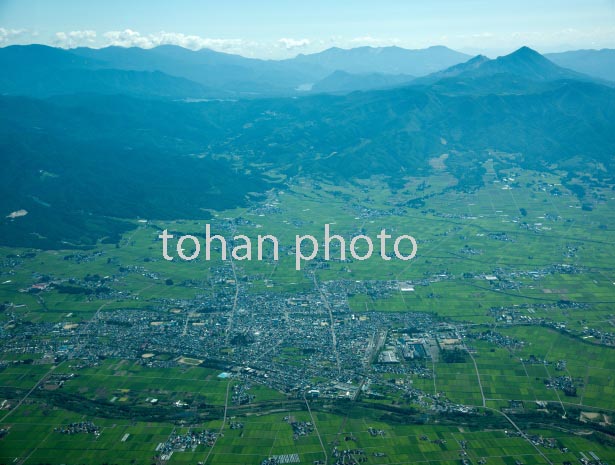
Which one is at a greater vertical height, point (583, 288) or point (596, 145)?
point (596, 145)

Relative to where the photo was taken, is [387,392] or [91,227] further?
[91,227]

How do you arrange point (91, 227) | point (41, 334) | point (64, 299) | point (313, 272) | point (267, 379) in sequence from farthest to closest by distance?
point (91, 227)
point (313, 272)
point (64, 299)
point (41, 334)
point (267, 379)

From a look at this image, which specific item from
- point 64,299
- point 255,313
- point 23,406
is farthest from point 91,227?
point 23,406

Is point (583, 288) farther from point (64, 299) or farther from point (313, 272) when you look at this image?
point (64, 299)

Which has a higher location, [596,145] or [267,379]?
[596,145]

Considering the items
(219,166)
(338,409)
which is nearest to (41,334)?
(338,409)

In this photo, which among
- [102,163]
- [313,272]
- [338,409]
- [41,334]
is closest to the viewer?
[338,409]

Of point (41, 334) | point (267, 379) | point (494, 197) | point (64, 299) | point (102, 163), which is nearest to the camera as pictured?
point (267, 379)

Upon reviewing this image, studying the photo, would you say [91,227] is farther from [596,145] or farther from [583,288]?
[596,145]

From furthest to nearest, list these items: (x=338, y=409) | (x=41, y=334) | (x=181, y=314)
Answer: (x=181, y=314)
(x=41, y=334)
(x=338, y=409)

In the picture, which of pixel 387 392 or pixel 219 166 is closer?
pixel 387 392
